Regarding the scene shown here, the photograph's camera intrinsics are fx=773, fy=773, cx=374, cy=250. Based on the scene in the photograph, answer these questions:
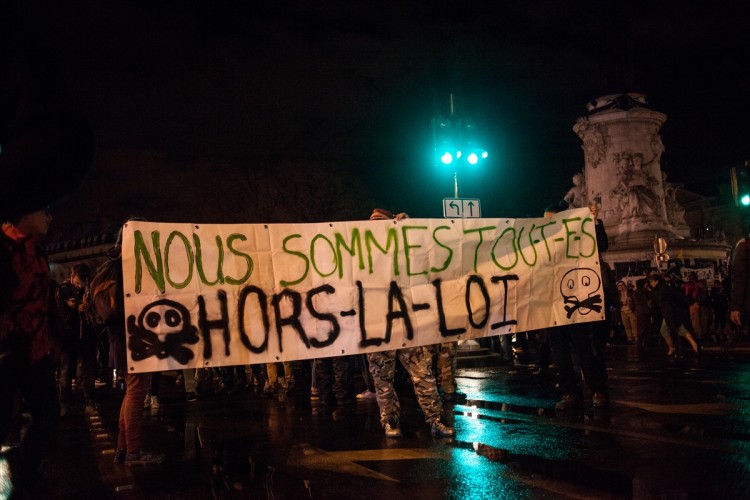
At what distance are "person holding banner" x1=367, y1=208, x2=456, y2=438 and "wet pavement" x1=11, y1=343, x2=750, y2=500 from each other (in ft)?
0.67

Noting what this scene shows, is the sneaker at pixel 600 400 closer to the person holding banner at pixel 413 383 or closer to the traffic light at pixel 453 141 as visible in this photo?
the person holding banner at pixel 413 383

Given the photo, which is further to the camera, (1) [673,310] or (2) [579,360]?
(1) [673,310]

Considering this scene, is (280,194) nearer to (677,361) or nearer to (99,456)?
(677,361)

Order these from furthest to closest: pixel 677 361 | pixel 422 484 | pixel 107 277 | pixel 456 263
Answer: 1. pixel 677 361
2. pixel 456 263
3. pixel 107 277
4. pixel 422 484

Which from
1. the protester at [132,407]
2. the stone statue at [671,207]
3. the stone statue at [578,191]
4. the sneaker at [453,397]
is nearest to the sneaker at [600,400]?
the sneaker at [453,397]

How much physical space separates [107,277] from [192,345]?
2.91 ft

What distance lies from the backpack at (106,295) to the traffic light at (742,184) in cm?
1364

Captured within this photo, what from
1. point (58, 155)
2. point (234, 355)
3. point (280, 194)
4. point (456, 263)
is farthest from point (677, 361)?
point (280, 194)

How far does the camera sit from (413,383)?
7191 mm

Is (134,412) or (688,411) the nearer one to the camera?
(134,412)

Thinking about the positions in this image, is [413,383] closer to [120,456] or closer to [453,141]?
[120,456]

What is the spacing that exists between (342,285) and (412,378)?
110cm

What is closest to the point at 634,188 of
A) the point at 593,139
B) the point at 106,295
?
the point at 593,139

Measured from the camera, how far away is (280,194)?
3931 centimetres
